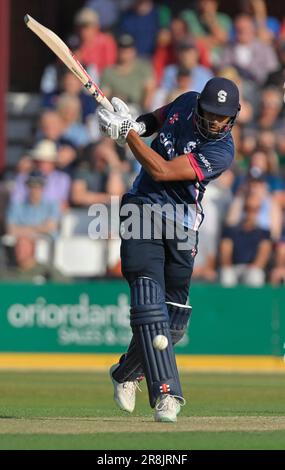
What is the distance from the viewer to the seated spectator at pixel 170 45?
17.4 m

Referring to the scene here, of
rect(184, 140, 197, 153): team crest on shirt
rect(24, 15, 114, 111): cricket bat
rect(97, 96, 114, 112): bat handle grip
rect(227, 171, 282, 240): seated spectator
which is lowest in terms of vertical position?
rect(184, 140, 197, 153): team crest on shirt

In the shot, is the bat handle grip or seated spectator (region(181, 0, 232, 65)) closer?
the bat handle grip

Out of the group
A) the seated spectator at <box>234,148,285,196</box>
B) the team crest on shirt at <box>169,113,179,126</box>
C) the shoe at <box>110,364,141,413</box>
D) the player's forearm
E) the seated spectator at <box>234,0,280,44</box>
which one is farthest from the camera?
the seated spectator at <box>234,0,280,44</box>

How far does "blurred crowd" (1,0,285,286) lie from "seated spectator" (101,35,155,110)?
0.5 inches

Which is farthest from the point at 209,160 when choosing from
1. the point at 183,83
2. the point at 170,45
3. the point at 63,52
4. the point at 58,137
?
the point at 170,45

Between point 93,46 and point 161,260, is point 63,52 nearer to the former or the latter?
point 161,260

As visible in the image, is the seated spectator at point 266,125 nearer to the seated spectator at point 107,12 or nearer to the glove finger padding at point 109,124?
the seated spectator at point 107,12

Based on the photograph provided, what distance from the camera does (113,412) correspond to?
8.66 meters

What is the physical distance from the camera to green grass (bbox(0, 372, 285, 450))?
6.47 metres

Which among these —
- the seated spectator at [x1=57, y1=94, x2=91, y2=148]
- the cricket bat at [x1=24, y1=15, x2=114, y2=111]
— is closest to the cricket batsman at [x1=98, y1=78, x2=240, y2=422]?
the cricket bat at [x1=24, y1=15, x2=114, y2=111]

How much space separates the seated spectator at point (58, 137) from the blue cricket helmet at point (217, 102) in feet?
28.6

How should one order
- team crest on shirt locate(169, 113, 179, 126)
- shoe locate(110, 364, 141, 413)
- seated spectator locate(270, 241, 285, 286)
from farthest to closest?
seated spectator locate(270, 241, 285, 286), shoe locate(110, 364, 141, 413), team crest on shirt locate(169, 113, 179, 126)

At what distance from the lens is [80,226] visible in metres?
15.7

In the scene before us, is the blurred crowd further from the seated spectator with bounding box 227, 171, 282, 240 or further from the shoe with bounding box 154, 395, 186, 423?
the shoe with bounding box 154, 395, 186, 423
